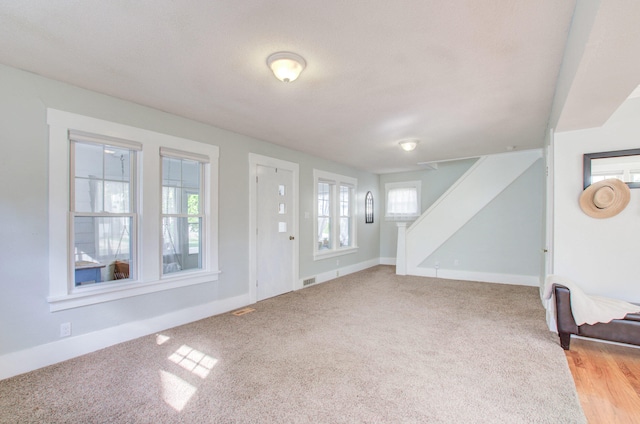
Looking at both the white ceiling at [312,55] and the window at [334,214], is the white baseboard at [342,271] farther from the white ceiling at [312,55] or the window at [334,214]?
the white ceiling at [312,55]

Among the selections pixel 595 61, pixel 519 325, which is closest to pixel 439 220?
pixel 519 325

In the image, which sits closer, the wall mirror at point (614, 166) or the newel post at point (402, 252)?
the wall mirror at point (614, 166)

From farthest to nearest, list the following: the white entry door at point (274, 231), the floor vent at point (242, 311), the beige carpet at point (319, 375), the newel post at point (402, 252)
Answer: the newel post at point (402, 252) < the white entry door at point (274, 231) < the floor vent at point (242, 311) < the beige carpet at point (319, 375)

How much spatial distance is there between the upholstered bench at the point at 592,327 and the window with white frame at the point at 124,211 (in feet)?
12.6

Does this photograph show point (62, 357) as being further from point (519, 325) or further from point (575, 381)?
point (519, 325)

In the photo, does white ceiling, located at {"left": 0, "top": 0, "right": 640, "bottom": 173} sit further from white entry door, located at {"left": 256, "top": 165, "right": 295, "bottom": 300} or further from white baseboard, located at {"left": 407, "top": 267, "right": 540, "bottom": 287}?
white baseboard, located at {"left": 407, "top": 267, "right": 540, "bottom": 287}

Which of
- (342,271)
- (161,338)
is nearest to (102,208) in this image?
(161,338)

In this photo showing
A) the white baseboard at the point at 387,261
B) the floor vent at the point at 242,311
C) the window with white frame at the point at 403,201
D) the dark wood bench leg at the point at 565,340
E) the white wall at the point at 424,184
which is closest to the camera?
the dark wood bench leg at the point at 565,340

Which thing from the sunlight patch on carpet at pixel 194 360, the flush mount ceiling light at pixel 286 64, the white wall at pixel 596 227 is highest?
the flush mount ceiling light at pixel 286 64

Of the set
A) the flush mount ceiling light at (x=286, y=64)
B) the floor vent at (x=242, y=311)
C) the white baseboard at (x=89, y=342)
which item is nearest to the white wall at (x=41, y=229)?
the white baseboard at (x=89, y=342)

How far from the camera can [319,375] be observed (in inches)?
95.0

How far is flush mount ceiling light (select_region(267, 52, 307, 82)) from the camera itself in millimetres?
2291

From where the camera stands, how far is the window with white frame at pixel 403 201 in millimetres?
7570

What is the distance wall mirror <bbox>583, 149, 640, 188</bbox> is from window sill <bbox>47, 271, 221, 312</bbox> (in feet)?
14.7
